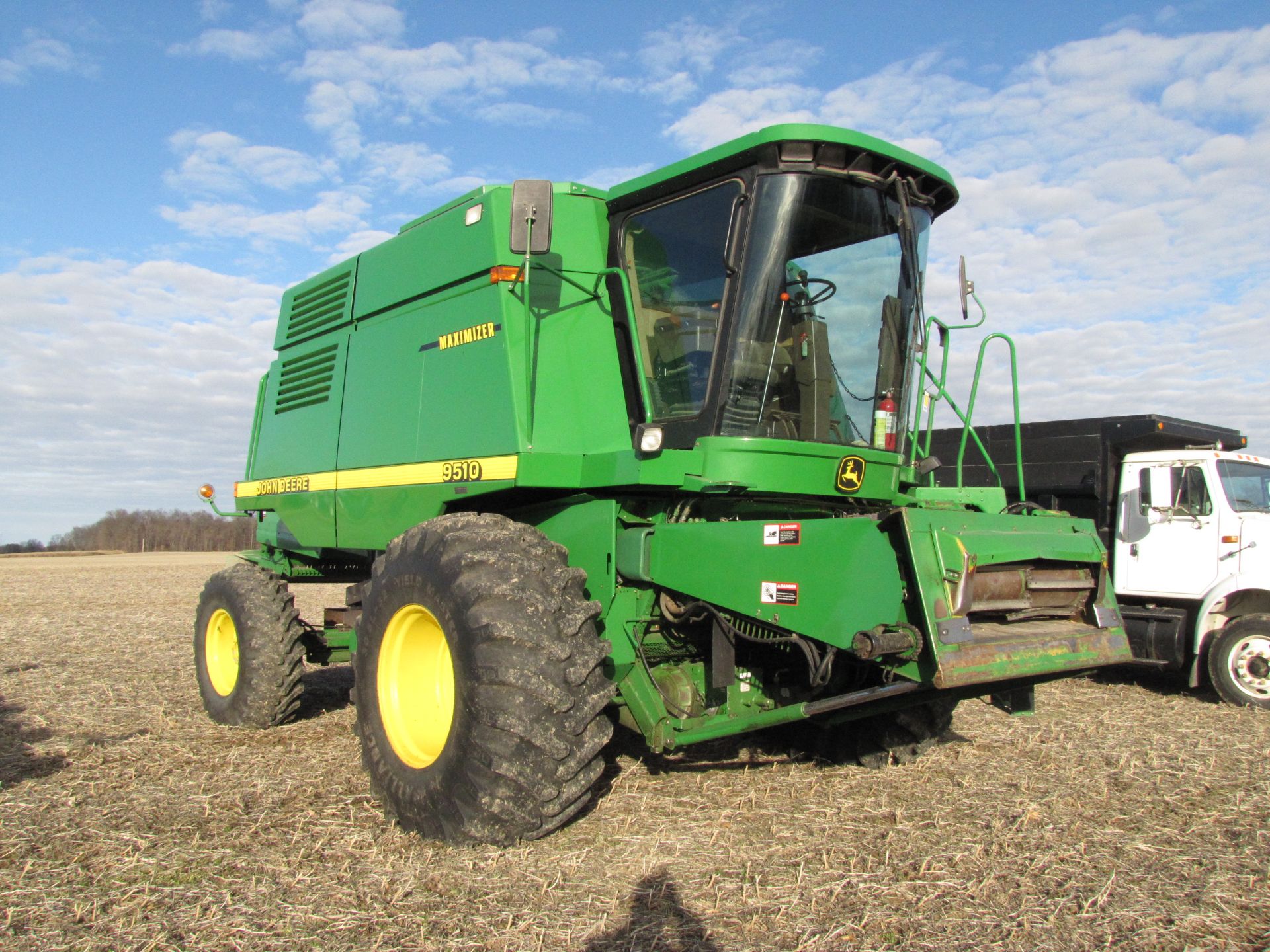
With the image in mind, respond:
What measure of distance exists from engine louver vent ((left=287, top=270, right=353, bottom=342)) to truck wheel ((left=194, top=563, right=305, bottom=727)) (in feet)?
5.94

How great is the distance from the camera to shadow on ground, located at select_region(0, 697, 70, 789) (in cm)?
510

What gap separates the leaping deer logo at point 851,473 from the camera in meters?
4.50

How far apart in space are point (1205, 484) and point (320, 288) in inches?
319

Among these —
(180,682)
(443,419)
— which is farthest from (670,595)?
(180,682)

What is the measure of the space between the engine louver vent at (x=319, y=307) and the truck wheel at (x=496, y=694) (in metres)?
2.55

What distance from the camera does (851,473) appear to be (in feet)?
14.9

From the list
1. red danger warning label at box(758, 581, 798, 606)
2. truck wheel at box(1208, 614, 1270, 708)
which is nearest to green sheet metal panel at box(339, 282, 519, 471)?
red danger warning label at box(758, 581, 798, 606)

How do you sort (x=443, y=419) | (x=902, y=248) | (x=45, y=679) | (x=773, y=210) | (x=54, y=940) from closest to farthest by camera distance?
(x=54, y=940)
(x=773, y=210)
(x=902, y=248)
(x=443, y=419)
(x=45, y=679)

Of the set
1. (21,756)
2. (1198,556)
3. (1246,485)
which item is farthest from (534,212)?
(1246,485)

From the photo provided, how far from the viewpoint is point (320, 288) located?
6.73 meters

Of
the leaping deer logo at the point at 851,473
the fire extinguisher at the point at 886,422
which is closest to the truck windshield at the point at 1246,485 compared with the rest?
the fire extinguisher at the point at 886,422

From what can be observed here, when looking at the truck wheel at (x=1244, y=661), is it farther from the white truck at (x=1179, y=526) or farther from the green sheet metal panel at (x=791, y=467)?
Answer: the green sheet metal panel at (x=791, y=467)

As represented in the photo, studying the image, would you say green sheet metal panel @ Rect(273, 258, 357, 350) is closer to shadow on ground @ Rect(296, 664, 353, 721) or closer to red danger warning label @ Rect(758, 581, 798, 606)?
shadow on ground @ Rect(296, 664, 353, 721)

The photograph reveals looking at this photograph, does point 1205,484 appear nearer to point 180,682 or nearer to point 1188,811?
point 1188,811
